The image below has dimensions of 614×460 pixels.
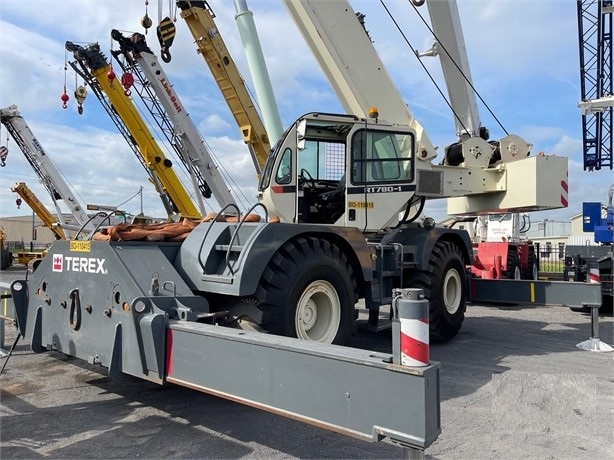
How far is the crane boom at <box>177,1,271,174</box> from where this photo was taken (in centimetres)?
1328

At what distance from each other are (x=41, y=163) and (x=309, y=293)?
1797 centimetres

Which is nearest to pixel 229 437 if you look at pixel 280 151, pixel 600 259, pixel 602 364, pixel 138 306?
pixel 138 306

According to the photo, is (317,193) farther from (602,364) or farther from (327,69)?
(602,364)

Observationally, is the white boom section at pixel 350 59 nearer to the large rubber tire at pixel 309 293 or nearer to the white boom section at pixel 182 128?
the large rubber tire at pixel 309 293

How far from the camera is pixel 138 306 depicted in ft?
12.0

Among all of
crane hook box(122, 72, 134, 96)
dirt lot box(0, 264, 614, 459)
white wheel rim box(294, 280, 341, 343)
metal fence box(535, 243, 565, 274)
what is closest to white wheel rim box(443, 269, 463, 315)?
dirt lot box(0, 264, 614, 459)

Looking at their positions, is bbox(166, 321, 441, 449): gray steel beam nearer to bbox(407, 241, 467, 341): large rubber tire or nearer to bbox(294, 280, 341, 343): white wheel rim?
bbox(294, 280, 341, 343): white wheel rim

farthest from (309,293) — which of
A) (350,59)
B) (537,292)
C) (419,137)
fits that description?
(350,59)

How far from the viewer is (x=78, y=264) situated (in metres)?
4.47

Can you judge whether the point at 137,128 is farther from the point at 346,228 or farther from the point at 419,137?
the point at 346,228

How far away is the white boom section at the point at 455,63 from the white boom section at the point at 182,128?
703 centimetres

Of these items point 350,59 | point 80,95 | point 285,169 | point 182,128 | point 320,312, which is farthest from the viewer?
point 80,95

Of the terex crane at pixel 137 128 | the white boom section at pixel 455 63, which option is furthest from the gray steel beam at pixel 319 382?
the terex crane at pixel 137 128

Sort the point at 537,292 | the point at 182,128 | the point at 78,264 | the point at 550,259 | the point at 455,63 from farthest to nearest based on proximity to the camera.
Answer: the point at 550,259
the point at 182,128
the point at 455,63
the point at 537,292
the point at 78,264
